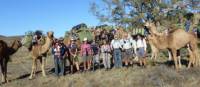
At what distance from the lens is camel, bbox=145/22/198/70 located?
19969 mm

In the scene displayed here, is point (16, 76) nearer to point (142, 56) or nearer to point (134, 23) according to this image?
point (142, 56)

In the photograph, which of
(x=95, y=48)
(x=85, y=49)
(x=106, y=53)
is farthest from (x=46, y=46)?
(x=106, y=53)

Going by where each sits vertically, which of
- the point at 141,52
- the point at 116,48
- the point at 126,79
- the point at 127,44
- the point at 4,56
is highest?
the point at 127,44

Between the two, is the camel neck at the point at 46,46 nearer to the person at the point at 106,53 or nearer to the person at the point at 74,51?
the person at the point at 74,51

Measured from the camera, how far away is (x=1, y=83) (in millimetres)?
20672

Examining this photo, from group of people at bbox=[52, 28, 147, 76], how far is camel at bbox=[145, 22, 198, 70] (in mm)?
983

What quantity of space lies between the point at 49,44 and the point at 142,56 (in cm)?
446

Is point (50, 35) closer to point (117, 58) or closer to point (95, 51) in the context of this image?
point (95, 51)

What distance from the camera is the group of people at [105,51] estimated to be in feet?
69.4

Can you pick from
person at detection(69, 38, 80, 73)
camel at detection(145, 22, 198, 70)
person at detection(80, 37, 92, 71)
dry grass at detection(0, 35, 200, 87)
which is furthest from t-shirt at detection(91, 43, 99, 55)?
camel at detection(145, 22, 198, 70)

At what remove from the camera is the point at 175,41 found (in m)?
20.0

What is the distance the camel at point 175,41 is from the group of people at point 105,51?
3.22 feet

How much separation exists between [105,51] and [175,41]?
11.3ft

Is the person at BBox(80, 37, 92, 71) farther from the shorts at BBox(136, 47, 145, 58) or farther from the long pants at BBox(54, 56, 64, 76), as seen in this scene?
the shorts at BBox(136, 47, 145, 58)
